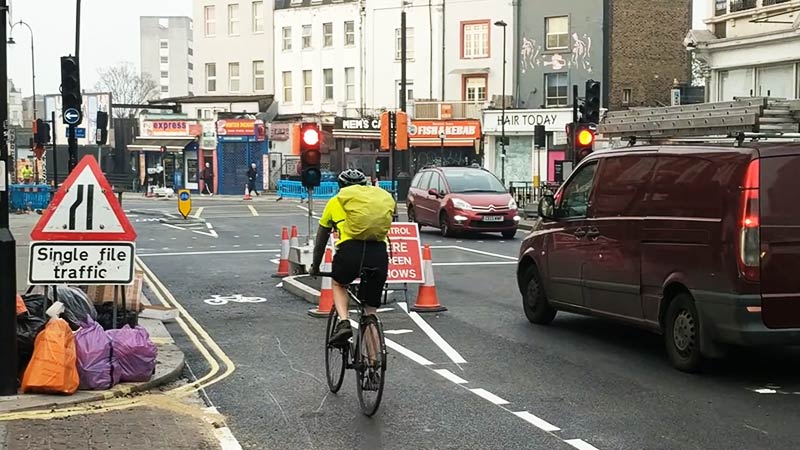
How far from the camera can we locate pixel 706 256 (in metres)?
8.51

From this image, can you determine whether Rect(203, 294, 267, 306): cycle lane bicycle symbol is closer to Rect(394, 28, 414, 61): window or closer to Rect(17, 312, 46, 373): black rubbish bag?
Rect(17, 312, 46, 373): black rubbish bag

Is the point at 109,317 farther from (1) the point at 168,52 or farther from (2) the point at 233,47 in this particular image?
(1) the point at 168,52

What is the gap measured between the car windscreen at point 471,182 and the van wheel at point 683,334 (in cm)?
1682

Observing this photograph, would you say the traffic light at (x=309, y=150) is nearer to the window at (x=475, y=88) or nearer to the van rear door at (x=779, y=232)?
the van rear door at (x=779, y=232)

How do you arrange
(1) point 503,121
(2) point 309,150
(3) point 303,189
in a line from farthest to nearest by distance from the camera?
1. (3) point 303,189
2. (1) point 503,121
3. (2) point 309,150

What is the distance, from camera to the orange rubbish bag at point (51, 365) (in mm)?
7625

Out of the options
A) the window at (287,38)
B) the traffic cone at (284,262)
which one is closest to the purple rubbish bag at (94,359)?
the traffic cone at (284,262)

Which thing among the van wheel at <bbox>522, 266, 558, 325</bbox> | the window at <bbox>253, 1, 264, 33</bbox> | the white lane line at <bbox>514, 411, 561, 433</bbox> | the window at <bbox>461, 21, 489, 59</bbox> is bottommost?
the white lane line at <bbox>514, 411, 561, 433</bbox>

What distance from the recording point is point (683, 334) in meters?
8.95

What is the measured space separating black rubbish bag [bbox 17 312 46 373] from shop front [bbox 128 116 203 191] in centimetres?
5460

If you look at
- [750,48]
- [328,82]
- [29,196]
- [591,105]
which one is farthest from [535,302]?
[328,82]

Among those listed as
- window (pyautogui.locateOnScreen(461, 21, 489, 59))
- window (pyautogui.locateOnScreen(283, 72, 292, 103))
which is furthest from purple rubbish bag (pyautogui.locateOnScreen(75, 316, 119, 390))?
window (pyautogui.locateOnScreen(283, 72, 292, 103))

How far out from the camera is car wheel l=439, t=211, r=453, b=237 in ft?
84.2

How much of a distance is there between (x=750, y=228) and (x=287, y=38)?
5461cm
